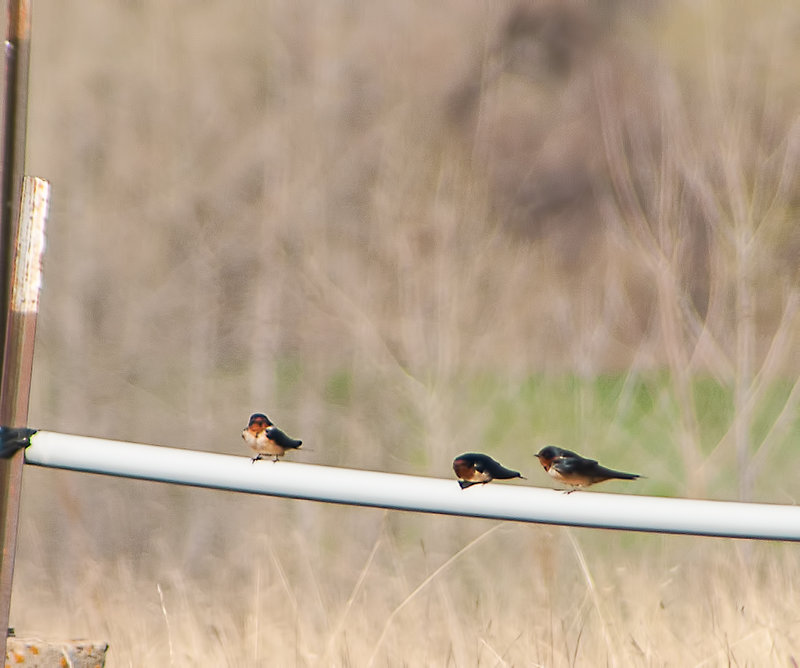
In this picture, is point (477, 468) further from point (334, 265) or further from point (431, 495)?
point (334, 265)

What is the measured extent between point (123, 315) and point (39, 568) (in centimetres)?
280

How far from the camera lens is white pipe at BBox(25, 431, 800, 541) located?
61.7 inches

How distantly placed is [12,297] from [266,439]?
85 cm

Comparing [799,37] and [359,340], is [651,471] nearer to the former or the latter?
[359,340]

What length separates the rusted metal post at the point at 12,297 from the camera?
71.2 inches

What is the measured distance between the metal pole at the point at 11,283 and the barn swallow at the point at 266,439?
742 millimetres

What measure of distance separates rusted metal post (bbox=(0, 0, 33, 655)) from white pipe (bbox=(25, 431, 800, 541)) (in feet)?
0.37

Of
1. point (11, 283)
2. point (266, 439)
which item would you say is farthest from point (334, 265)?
point (11, 283)

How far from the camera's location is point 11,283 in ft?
6.04

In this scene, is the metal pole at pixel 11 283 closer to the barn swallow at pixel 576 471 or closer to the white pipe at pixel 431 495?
the white pipe at pixel 431 495

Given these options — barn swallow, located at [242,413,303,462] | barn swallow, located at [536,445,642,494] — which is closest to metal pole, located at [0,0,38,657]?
barn swallow, located at [242,413,303,462]

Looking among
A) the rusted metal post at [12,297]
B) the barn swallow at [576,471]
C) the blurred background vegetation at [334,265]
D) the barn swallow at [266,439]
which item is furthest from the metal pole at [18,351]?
the blurred background vegetation at [334,265]

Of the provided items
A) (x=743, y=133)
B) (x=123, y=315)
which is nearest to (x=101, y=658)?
(x=743, y=133)

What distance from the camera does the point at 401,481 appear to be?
164 cm
